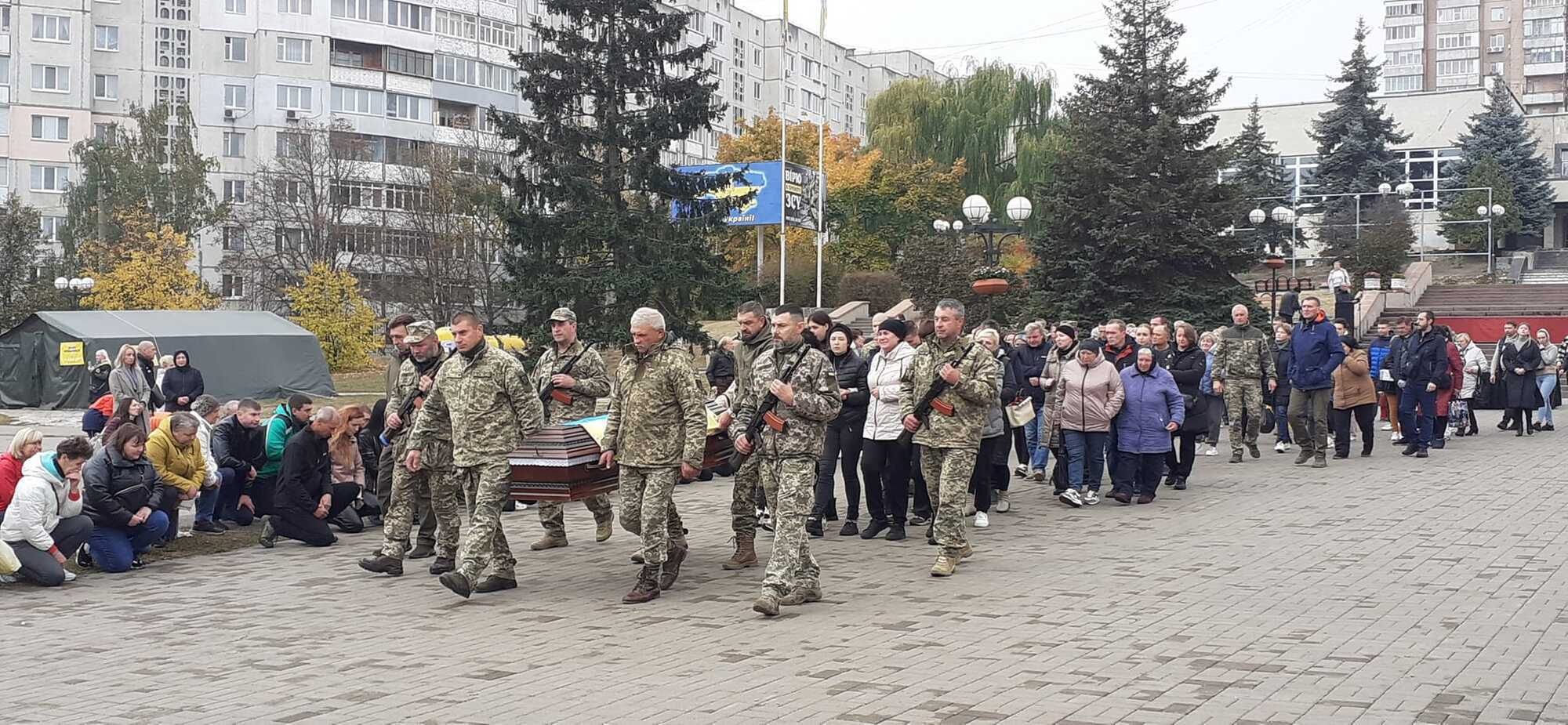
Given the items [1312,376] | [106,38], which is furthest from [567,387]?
[106,38]

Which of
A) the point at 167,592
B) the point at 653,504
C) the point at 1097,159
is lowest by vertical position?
the point at 167,592

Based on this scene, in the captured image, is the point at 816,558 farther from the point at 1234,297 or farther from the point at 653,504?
the point at 1234,297

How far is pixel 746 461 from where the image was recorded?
9766 mm

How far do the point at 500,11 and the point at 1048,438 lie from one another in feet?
214

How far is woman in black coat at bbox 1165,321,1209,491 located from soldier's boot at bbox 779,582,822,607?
661 centimetres

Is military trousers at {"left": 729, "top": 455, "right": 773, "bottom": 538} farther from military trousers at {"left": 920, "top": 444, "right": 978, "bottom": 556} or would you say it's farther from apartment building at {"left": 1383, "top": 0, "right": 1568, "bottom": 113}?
apartment building at {"left": 1383, "top": 0, "right": 1568, "bottom": 113}

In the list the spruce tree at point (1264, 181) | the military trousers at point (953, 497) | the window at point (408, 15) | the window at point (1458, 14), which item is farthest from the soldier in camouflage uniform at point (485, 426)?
the window at point (1458, 14)

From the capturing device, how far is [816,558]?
10.8 metres

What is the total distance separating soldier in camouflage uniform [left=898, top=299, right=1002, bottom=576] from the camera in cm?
981

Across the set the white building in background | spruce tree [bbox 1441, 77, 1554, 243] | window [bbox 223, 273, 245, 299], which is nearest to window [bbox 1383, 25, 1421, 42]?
spruce tree [bbox 1441, 77, 1554, 243]

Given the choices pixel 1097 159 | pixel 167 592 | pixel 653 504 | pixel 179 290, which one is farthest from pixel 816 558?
pixel 179 290

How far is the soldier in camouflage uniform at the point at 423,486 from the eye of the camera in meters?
10.0

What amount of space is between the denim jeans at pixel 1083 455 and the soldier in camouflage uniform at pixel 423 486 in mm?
6193

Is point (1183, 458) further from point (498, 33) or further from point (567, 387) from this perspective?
point (498, 33)
